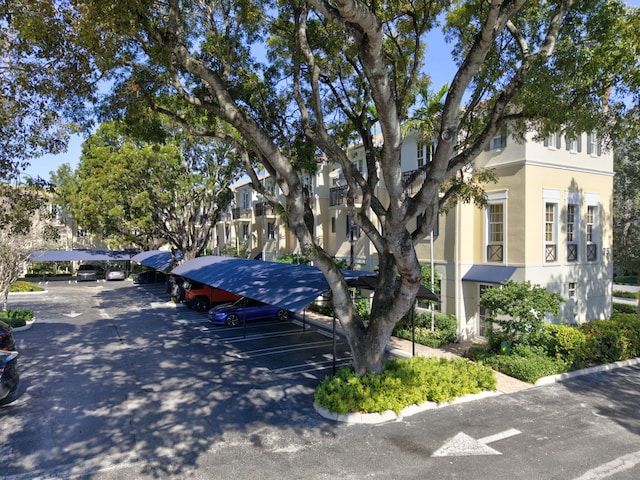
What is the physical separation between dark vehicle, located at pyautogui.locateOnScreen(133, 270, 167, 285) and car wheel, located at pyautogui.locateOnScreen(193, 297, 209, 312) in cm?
1745

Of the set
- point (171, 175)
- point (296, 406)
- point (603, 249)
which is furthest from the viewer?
point (171, 175)

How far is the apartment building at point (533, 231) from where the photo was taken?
16859 mm

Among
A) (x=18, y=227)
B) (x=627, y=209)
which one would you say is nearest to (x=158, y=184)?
(x=18, y=227)

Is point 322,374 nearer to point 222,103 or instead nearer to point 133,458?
point 133,458

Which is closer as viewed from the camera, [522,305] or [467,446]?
[467,446]

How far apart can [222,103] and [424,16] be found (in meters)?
6.04

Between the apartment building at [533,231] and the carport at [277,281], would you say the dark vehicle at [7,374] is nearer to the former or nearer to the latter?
the carport at [277,281]

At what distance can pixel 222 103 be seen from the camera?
33.3 ft

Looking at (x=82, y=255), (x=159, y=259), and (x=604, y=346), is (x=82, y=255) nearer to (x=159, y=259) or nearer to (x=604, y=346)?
(x=159, y=259)

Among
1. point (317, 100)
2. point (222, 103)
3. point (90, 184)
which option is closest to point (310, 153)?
point (317, 100)

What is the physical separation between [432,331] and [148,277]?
102ft

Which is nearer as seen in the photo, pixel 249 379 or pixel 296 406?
pixel 296 406

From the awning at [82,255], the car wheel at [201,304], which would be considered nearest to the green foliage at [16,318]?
the car wheel at [201,304]

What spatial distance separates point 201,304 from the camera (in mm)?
25438
